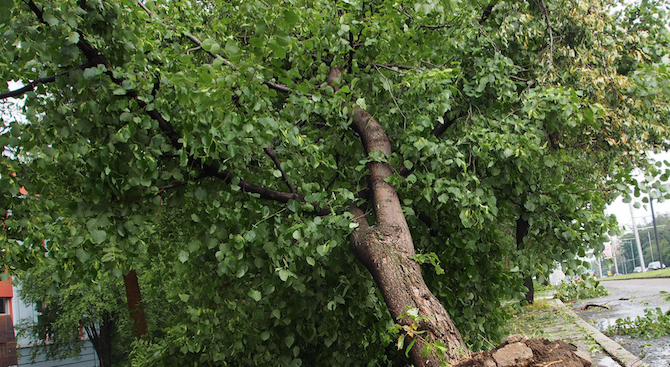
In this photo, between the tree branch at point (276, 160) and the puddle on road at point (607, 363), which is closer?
the tree branch at point (276, 160)

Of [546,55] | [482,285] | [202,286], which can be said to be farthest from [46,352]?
[546,55]

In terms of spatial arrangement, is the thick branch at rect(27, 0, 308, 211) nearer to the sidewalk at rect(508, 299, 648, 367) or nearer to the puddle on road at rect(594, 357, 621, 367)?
the sidewalk at rect(508, 299, 648, 367)

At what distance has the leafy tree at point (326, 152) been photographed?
3637mm

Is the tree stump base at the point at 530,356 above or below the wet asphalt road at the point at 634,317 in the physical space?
above

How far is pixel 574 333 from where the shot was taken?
11.1 m

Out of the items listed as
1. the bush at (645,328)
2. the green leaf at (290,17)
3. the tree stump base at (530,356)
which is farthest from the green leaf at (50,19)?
the bush at (645,328)

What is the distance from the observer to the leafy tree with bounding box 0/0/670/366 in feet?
11.9

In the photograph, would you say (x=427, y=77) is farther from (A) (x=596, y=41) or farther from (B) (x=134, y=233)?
(B) (x=134, y=233)

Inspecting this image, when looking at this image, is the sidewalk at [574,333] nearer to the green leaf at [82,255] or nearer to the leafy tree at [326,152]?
the leafy tree at [326,152]

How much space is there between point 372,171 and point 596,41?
264 cm

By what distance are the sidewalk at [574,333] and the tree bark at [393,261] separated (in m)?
1.32

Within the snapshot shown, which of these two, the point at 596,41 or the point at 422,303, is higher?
the point at 596,41

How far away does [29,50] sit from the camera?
3.22 m

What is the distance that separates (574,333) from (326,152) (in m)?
7.95
